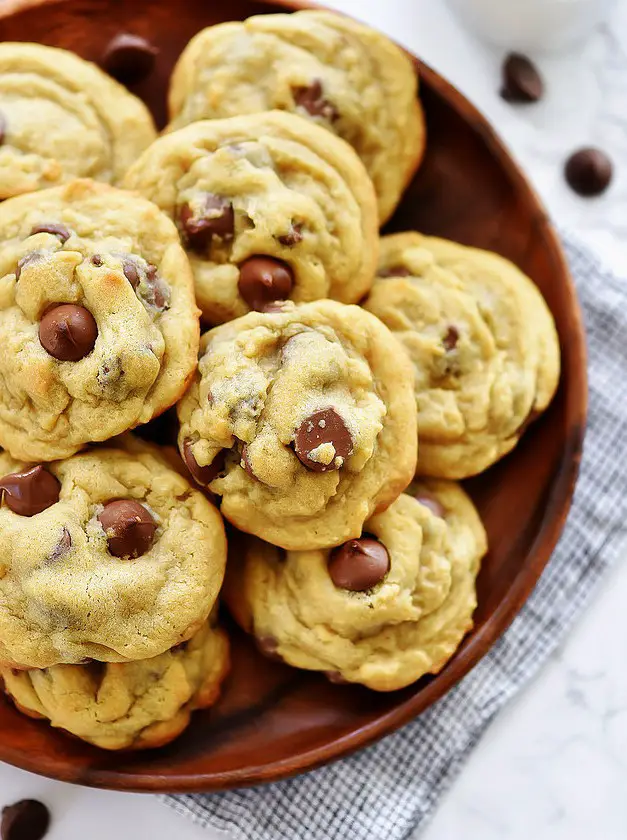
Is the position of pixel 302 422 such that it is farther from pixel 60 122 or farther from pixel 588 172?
pixel 588 172

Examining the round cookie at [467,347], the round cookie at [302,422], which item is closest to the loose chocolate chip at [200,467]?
the round cookie at [302,422]

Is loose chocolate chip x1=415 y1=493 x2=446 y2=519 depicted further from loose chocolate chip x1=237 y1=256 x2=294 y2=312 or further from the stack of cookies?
loose chocolate chip x1=237 y1=256 x2=294 y2=312

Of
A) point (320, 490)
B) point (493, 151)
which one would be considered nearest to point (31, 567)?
point (320, 490)

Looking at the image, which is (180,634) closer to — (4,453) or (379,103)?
(4,453)

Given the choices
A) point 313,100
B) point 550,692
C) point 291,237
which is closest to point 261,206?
point 291,237

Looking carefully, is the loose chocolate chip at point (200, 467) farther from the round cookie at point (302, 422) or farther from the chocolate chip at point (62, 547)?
the chocolate chip at point (62, 547)

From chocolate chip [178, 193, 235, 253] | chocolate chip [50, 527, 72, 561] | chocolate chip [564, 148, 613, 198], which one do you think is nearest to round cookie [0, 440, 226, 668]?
chocolate chip [50, 527, 72, 561]
